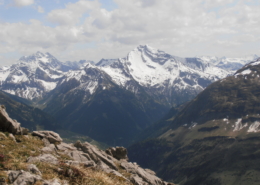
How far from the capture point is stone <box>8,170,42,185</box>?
1601cm

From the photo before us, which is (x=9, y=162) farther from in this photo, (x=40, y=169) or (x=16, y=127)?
(x=16, y=127)

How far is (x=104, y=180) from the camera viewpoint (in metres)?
19.0

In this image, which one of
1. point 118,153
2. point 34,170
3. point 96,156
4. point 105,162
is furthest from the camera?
point 118,153

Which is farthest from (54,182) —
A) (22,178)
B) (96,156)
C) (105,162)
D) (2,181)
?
(96,156)

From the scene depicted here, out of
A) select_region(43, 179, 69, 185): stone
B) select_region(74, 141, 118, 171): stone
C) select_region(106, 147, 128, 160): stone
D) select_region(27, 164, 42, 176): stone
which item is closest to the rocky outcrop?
select_region(74, 141, 118, 171): stone

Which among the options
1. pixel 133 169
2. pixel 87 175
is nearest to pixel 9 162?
pixel 87 175

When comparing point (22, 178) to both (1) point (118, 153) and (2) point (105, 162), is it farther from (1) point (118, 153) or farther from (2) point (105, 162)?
(1) point (118, 153)

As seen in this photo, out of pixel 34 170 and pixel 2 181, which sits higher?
pixel 2 181

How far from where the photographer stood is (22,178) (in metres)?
16.4

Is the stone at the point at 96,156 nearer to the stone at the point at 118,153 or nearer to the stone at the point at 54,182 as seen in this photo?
the stone at the point at 118,153

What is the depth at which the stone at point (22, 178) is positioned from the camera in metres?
16.0

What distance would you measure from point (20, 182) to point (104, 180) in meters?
6.34

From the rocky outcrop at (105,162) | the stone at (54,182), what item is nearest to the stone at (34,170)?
the stone at (54,182)

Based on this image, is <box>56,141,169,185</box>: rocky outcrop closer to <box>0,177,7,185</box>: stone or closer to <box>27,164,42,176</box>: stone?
<box>27,164,42,176</box>: stone
